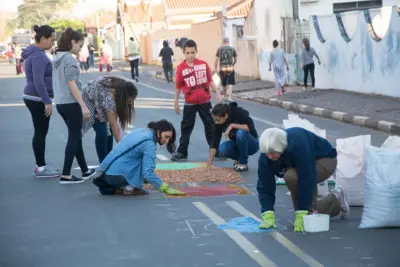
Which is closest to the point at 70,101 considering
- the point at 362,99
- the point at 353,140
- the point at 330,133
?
the point at 353,140

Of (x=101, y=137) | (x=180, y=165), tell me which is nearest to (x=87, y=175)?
(x=101, y=137)

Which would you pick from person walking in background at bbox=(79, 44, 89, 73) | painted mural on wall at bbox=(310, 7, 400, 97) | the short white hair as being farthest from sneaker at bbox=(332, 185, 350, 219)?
person walking in background at bbox=(79, 44, 89, 73)

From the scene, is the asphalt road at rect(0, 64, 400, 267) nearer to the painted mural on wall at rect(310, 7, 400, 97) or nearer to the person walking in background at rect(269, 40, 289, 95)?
the painted mural on wall at rect(310, 7, 400, 97)

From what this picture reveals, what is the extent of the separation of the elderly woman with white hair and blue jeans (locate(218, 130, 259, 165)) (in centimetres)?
354

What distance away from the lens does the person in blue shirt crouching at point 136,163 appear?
9.95m

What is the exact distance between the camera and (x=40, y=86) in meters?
11.7

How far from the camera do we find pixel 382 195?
8359 mm

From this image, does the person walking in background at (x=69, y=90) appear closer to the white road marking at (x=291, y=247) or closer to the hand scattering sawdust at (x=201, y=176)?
the hand scattering sawdust at (x=201, y=176)

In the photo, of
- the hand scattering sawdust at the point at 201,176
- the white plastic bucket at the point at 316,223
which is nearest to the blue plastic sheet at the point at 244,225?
the white plastic bucket at the point at 316,223

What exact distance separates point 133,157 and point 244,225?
2088 mm

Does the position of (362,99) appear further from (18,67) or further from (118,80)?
(18,67)

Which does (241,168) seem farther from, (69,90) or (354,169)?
(354,169)

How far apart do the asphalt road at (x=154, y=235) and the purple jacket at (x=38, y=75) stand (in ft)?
3.61

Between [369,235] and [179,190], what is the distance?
3010 millimetres
